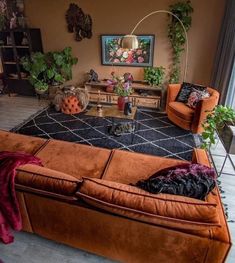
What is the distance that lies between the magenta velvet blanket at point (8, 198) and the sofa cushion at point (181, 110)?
99.3 inches

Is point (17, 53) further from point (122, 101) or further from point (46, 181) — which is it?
point (46, 181)

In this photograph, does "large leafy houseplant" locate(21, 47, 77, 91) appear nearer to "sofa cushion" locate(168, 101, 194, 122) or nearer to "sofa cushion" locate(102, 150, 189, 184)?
"sofa cushion" locate(168, 101, 194, 122)

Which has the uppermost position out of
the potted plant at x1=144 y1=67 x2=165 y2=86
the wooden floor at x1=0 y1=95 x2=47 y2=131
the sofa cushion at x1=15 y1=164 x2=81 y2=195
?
the potted plant at x1=144 y1=67 x2=165 y2=86

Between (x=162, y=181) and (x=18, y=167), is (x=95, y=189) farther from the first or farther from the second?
(x=18, y=167)

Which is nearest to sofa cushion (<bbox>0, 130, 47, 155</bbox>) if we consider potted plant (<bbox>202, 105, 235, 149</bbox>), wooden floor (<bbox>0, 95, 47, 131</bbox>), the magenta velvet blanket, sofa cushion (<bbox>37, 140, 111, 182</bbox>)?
sofa cushion (<bbox>37, 140, 111, 182</bbox>)

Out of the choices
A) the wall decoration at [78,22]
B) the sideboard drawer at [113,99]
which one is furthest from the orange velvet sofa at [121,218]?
the wall decoration at [78,22]

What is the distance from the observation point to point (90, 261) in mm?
1635

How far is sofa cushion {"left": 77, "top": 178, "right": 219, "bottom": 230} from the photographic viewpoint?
112 cm

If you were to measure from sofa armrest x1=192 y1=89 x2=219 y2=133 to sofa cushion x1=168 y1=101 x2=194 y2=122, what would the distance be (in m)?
0.10

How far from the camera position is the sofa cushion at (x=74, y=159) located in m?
1.93

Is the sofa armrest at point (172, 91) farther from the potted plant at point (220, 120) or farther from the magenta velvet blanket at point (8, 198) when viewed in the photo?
the magenta velvet blanket at point (8, 198)

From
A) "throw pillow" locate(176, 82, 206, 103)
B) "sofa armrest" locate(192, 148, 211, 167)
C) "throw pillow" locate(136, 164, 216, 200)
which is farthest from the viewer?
"throw pillow" locate(176, 82, 206, 103)

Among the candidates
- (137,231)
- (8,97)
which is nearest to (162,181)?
(137,231)

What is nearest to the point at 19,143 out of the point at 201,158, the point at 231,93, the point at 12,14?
the point at 201,158
